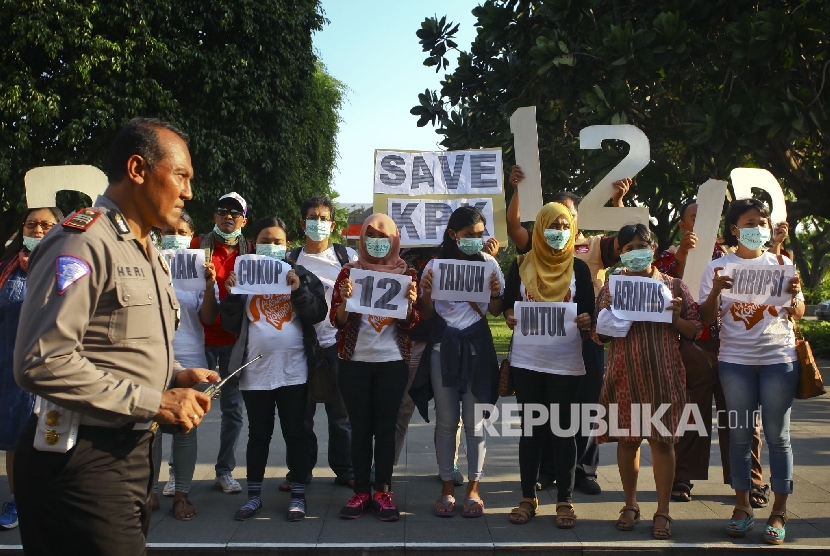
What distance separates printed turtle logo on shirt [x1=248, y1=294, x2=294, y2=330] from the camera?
19.1 ft

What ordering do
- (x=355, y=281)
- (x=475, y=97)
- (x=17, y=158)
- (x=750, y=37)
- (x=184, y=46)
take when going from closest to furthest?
(x=355, y=281)
(x=750, y=37)
(x=475, y=97)
(x=17, y=158)
(x=184, y=46)

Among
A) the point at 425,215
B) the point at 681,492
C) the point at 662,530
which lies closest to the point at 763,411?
the point at 662,530

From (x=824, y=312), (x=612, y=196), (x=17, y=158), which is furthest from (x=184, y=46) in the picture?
(x=824, y=312)

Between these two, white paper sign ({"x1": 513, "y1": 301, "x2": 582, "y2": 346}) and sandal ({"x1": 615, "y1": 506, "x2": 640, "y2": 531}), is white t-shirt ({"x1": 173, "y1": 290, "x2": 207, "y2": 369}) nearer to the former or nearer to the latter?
white paper sign ({"x1": 513, "y1": 301, "x2": 582, "y2": 346})

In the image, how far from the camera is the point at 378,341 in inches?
226

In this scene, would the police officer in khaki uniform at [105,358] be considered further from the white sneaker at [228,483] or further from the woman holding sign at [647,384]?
the white sneaker at [228,483]

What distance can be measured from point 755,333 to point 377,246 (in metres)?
2.52

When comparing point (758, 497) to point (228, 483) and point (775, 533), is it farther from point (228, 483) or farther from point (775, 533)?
point (228, 483)

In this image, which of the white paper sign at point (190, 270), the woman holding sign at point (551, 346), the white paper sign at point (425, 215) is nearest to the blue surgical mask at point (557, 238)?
the woman holding sign at point (551, 346)

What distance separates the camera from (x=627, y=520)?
5359 mm

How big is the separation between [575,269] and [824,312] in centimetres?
3266

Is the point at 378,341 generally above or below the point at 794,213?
below

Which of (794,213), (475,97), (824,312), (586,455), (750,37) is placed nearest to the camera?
(586,455)

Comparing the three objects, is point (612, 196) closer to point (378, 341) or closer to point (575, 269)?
point (575, 269)
